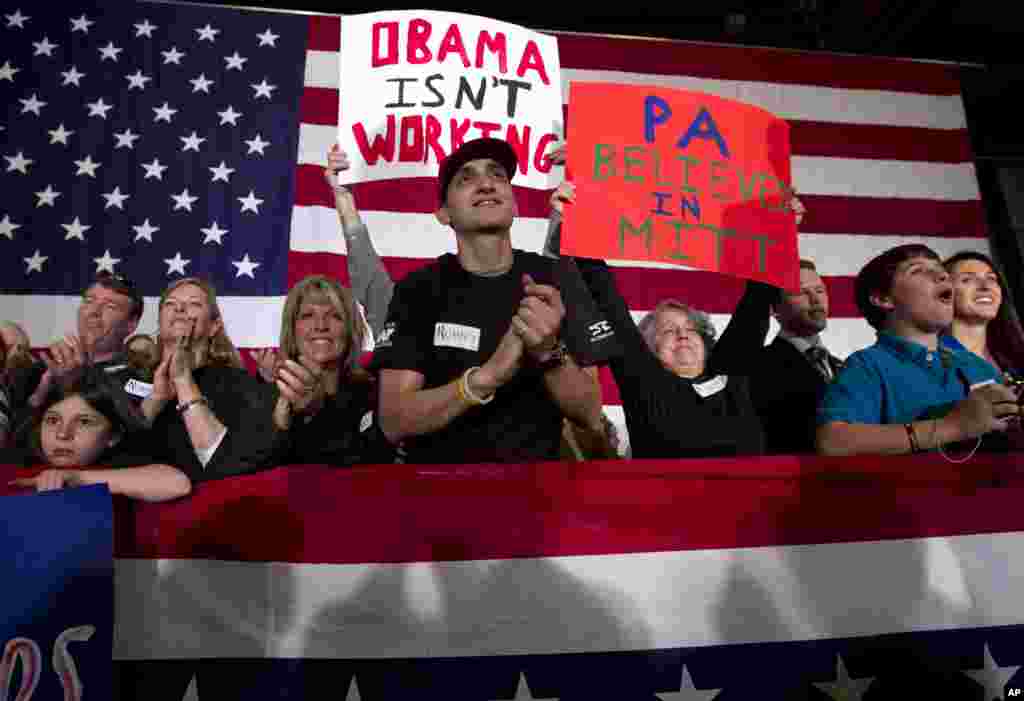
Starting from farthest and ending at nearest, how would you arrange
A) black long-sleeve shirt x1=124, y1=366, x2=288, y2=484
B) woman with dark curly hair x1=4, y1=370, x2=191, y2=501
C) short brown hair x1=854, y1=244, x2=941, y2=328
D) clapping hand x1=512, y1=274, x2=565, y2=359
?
1. short brown hair x1=854, y1=244, x2=941, y2=328
2. woman with dark curly hair x1=4, y1=370, x2=191, y2=501
3. black long-sleeve shirt x1=124, y1=366, x2=288, y2=484
4. clapping hand x1=512, y1=274, x2=565, y2=359

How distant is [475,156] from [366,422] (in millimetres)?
750

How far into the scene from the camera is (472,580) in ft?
4.54

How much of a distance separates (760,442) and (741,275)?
453 millimetres

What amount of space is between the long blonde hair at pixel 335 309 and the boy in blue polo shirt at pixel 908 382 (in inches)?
51.6

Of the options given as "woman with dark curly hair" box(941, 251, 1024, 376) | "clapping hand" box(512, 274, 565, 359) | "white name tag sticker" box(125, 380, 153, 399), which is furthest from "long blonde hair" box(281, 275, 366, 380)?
"woman with dark curly hair" box(941, 251, 1024, 376)

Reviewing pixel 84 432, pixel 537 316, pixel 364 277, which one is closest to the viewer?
pixel 537 316

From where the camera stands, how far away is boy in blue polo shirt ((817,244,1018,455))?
5.70 ft

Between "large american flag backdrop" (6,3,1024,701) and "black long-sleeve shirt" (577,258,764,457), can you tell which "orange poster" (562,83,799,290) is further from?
"large american flag backdrop" (6,3,1024,701)

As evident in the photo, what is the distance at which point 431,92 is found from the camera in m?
2.82

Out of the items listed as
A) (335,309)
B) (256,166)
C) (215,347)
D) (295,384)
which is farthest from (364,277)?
(256,166)

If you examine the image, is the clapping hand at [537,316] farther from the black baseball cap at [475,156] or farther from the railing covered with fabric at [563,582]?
the black baseball cap at [475,156]

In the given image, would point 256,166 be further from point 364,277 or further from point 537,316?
point 537,316

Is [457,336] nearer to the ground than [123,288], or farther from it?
nearer to the ground

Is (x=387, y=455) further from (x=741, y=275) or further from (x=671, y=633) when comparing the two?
(x=741, y=275)
